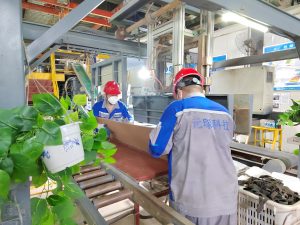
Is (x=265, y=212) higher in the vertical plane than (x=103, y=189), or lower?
lower

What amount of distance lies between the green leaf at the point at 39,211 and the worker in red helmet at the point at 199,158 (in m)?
0.76

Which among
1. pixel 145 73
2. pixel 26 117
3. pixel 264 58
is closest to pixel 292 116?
pixel 264 58

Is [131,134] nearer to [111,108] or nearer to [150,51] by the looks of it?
[111,108]

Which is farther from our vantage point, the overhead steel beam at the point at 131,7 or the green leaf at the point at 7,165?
the overhead steel beam at the point at 131,7

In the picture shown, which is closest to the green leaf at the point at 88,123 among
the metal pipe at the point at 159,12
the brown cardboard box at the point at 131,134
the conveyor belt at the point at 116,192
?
the conveyor belt at the point at 116,192

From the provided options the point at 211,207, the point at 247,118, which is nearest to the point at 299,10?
the point at 247,118

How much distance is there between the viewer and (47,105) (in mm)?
663

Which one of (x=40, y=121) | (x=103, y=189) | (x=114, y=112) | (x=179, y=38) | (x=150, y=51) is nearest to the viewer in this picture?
(x=40, y=121)

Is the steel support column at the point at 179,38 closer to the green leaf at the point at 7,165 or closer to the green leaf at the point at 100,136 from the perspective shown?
the green leaf at the point at 100,136

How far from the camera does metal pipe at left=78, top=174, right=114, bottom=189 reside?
4.42 ft

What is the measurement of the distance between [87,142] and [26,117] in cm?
23

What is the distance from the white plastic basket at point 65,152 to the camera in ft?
2.07

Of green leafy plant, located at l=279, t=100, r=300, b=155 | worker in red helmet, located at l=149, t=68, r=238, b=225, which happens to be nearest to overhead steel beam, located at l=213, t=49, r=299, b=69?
green leafy plant, located at l=279, t=100, r=300, b=155

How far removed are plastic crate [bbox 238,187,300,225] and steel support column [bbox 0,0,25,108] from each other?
1498 mm
